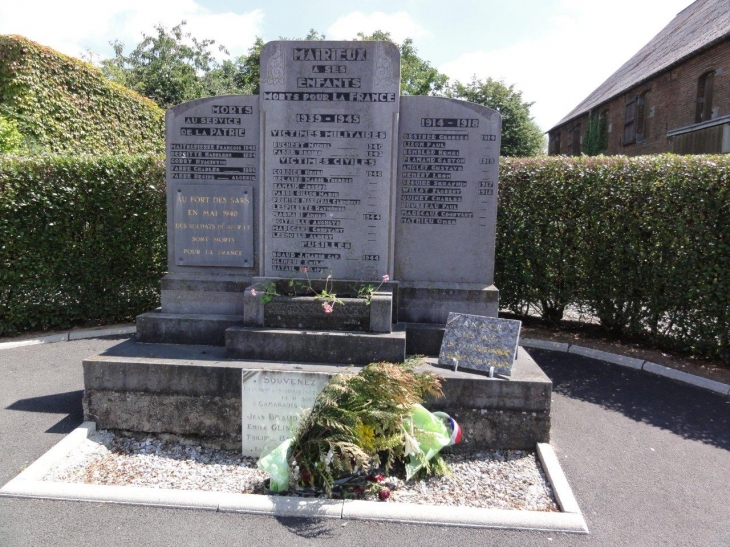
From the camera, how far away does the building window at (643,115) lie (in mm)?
25500

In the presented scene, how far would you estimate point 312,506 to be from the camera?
11.3 ft

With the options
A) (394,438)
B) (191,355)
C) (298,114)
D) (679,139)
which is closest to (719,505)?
(394,438)

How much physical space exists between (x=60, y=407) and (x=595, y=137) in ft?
104

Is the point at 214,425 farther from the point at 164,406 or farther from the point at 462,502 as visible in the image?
the point at 462,502

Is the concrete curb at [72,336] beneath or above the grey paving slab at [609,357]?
beneath

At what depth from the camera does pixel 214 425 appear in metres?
4.41

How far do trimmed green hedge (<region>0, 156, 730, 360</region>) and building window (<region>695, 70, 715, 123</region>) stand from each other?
1696 centimetres

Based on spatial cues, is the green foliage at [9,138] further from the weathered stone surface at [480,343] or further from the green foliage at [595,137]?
the green foliage at [595,137]

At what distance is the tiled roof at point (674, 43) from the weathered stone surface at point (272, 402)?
20494 millimetres

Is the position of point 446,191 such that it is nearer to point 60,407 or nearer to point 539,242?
point 539,242

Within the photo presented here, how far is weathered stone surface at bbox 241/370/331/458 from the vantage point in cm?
425

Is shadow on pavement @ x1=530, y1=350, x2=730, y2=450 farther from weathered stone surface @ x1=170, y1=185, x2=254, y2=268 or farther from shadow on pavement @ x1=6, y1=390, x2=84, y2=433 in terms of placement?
shadow on pavement @ x1=6, y1=390, x2=84, y2=433

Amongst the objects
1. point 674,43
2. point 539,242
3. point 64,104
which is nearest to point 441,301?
point 539,242

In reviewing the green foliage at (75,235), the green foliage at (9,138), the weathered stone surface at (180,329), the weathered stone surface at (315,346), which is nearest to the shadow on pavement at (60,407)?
the weathered stone surface at (180,329)
